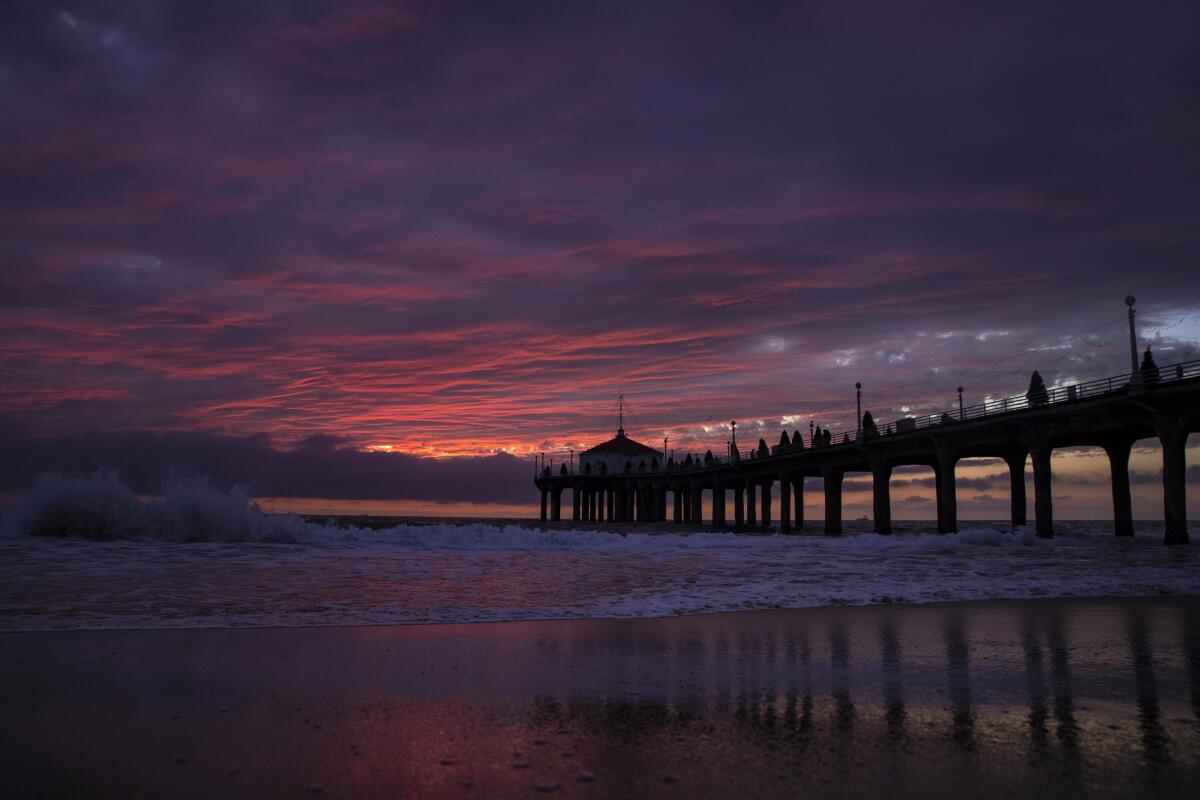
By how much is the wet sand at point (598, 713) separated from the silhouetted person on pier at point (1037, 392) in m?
30.0

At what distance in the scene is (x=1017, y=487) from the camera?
50562mm

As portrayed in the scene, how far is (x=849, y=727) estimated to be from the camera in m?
4.81

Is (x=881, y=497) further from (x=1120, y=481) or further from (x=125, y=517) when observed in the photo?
(x=125, y=517)

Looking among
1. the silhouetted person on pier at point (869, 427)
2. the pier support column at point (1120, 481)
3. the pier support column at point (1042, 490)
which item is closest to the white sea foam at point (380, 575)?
the pier support column at point (1042, 490)

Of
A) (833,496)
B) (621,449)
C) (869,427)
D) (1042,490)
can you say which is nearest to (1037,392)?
(1042,490)

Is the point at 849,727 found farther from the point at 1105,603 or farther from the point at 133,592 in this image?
the point at 133,592

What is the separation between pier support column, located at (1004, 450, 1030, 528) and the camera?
50094mm

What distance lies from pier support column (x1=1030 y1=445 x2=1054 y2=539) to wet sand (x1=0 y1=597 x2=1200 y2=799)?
30707mm

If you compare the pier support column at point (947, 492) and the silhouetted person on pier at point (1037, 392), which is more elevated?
the silhouetted person on pier at point (1037, 392)

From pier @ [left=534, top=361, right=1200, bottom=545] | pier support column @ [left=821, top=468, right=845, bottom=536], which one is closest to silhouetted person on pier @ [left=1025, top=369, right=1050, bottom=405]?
pier @ [left=534, top=361, right=1200, bottom=545]

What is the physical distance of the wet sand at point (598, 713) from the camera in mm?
3814

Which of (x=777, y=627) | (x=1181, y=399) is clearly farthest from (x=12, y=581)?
(x=1181, y=399)

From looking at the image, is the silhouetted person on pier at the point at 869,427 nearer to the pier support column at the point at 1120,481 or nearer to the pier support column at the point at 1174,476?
the pier support column at the point at 1120,481

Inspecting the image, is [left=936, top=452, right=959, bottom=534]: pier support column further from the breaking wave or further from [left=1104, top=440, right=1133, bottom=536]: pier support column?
the breaking wave
